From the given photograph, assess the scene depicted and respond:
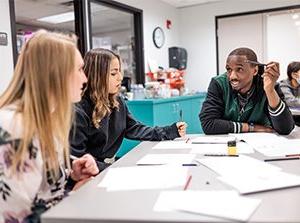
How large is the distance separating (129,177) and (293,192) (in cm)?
50

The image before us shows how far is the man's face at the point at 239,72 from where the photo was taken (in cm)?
199

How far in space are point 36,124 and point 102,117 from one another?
2.55 feet

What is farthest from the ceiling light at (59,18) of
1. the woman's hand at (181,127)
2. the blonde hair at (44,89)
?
the blonde hair at (44,89)

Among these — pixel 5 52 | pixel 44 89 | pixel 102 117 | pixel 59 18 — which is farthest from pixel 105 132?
pixel 59 18

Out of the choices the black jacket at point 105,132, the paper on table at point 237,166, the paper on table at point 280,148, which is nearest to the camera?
the paper on table at point 237,166

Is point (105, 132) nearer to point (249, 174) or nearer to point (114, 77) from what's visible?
point (114, 77)

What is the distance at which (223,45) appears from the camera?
5.45 metres

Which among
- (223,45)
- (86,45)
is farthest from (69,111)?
(223,45)

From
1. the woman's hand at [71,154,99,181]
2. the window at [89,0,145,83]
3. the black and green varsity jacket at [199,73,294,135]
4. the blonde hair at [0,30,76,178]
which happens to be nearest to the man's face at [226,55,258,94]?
the black and green varsity jacket at [199,73,294,135]

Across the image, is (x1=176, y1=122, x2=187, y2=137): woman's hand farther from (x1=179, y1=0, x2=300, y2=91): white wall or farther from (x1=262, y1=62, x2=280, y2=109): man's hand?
(x1=179, y1=0, x2=300, y2=91): white wall

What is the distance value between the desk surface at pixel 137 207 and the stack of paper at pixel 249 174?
3 cm

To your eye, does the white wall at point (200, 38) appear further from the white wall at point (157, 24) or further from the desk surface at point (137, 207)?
the desk surface at point (137, 207)

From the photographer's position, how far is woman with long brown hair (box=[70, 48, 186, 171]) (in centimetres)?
164

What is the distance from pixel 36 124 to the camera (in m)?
0.95
